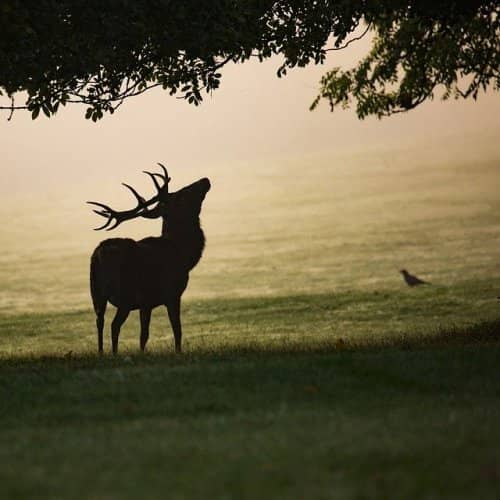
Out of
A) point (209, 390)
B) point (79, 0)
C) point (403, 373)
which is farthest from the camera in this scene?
point (79, 0)

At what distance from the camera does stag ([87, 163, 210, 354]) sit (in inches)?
634

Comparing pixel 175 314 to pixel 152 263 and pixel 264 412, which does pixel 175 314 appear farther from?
pixel 264 412

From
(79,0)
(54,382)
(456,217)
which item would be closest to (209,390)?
(54,382)

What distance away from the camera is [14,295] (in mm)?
41844

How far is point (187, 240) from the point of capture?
16828 millimetres

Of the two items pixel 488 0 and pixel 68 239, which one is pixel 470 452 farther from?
pixel 68 239

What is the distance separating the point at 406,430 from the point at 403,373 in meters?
3.13

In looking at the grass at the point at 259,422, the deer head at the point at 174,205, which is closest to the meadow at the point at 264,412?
the grass at the point at 259,422

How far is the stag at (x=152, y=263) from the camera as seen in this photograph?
16.1m

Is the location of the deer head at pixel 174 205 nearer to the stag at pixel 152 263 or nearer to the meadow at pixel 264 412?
the stag at pixel 152 263

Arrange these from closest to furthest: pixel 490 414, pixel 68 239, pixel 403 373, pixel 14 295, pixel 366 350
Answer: pixel 490 414, pixel 403 373, pixel 366 350, pixel 14 295, pixel 68 239

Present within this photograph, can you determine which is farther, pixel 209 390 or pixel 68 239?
pixel 68 239

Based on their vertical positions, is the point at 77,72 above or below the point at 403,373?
above

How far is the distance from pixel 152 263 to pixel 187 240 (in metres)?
0.85
